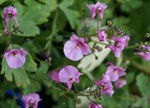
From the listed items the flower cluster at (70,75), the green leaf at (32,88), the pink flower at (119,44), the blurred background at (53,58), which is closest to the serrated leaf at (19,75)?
the blurred background at (53,58)

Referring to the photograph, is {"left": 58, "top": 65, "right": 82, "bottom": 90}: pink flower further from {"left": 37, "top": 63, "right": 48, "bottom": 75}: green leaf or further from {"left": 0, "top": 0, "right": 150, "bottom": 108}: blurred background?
{"left": 37, "top": 63, "right": 48, "bottom": 75}: green leaf

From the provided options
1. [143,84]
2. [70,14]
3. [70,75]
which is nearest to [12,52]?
[70,75]

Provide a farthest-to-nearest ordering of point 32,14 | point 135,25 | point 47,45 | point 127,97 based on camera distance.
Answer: point 135,25 → point 127,97 → point 47,45 → point 32,14

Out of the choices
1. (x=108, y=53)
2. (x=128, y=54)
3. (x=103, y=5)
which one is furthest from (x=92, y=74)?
(x=103, y=5)

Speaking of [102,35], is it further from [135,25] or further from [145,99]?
[135,25]

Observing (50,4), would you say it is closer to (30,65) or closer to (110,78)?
(30,65)

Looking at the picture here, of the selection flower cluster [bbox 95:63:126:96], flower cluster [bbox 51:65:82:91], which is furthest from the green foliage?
flower cluster [bbox 51:65:82:91]
